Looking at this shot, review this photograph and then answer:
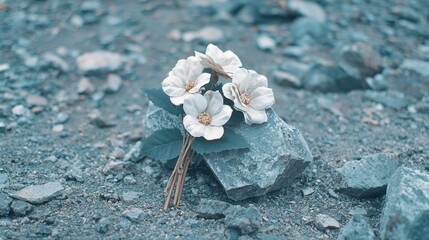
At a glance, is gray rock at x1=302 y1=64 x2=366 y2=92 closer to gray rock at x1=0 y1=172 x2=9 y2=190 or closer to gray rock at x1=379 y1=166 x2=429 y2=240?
gray rock at x1=379 y1=166 x2=429 y2=240

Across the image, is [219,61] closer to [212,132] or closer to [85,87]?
[212,132]

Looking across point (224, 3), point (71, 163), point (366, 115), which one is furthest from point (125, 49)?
point (366, 115)

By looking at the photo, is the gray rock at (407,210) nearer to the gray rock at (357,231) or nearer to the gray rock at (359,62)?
the gray rock at (357,231)

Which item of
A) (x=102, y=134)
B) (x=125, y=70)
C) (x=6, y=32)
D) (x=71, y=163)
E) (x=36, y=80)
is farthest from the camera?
(x=6, y=32)

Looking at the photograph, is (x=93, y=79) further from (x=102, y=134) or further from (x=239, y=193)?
(x=239, y=193)

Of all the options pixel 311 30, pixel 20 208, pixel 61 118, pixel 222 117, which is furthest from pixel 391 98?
pixel 20 208

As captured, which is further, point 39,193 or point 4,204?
point 39,193

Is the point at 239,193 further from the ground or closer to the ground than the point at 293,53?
further from the ground
